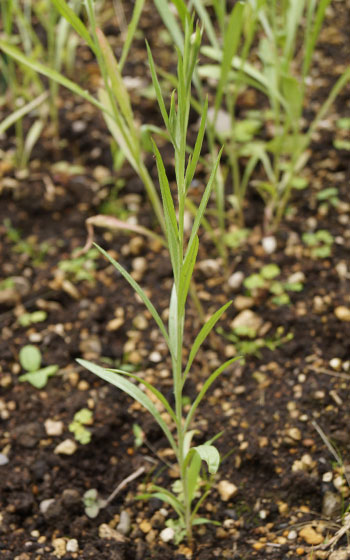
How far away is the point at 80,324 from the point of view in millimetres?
1468

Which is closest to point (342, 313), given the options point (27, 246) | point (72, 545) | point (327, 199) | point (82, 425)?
point (327, 199)

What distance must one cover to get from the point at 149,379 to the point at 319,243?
0.56m

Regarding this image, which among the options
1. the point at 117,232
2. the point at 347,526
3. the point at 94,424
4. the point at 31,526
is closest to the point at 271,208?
the point at 117,232

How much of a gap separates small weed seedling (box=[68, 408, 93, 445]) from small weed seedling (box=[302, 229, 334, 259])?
0.67 m

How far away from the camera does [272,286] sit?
57.3 inches

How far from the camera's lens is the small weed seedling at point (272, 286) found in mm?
1430

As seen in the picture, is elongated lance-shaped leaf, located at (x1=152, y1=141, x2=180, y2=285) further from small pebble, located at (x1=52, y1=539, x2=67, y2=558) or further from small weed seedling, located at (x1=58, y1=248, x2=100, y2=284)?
small weed seedling, located at (x1=58, y1=248, x2=100, y2=284)

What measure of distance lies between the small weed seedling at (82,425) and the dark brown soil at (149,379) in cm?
1

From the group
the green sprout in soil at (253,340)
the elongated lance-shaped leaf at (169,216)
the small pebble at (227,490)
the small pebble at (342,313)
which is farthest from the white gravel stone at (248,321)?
the elongated lance-shaped leaf at (169,216)


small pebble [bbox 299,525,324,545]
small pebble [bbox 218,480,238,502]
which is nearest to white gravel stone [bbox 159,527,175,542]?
small pebble [bbox 218,480,238,502]

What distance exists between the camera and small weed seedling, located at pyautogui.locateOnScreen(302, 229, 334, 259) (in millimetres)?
1502

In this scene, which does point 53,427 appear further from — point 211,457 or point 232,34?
point 232,34

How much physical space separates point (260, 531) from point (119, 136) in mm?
821

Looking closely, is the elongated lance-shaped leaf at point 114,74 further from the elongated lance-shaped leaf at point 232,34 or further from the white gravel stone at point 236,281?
the white gravel stone at point 236,281
